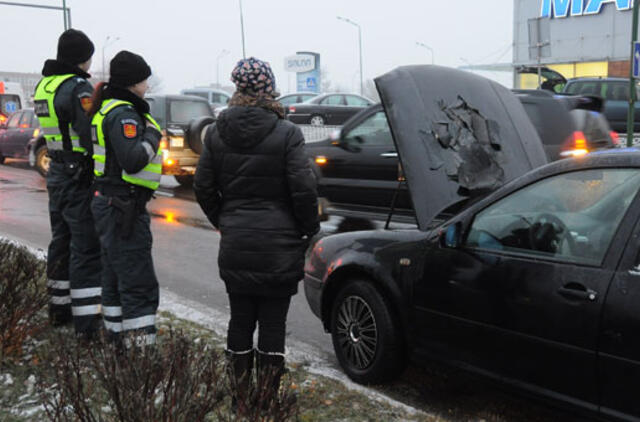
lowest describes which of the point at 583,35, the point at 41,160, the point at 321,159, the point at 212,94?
the point at 41,160

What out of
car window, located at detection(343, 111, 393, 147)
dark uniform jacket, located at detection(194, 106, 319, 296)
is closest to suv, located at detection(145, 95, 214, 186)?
car window, located at detection(343, 111, 393, 147)

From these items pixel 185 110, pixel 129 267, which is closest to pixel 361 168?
pixel 129 267

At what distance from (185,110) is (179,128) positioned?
773 mm

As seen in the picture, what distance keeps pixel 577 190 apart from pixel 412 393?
5.43ft

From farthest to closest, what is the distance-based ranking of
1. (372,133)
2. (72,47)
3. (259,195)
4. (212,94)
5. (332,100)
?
(212,94), (332,100), (372,133), (72,47), (259,195)

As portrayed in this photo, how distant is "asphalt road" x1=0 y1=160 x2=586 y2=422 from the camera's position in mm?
4043

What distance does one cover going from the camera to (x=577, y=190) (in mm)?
3471

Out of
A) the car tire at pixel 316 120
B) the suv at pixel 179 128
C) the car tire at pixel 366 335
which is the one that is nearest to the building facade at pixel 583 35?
the car tire at pixel 316 120

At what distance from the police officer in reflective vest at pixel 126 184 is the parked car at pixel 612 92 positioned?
1723cm

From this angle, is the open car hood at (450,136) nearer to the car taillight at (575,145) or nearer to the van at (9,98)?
the car taillight at (575,145)

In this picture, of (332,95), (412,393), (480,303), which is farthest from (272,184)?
(332,95)

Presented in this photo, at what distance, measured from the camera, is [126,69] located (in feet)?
13.6

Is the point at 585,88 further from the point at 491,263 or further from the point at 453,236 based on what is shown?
the point at 491,263

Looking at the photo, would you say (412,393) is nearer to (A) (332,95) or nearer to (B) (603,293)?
(B) (603,293)
